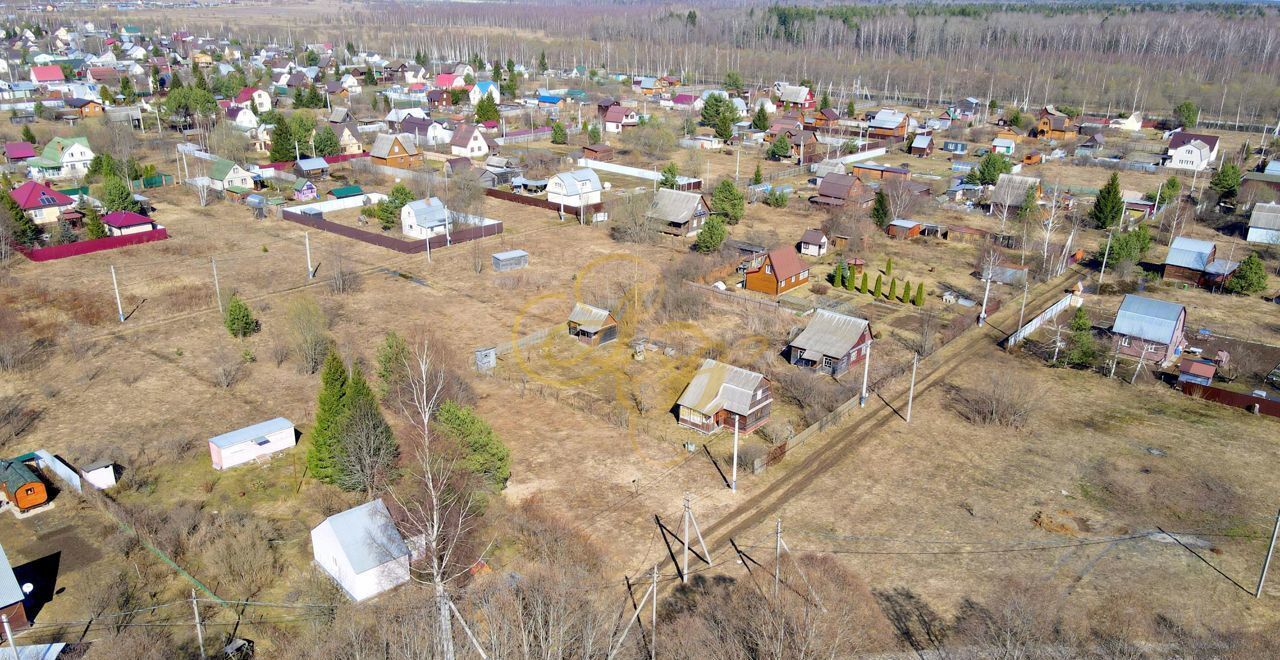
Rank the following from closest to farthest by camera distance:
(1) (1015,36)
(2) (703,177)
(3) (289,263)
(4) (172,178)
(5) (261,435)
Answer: (5) (261,435)
(3) (289,263)
(4) (172,178)
(2) (703,177)
(1) (1015,36)

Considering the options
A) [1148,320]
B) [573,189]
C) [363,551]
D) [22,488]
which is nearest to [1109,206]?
[1148,320]

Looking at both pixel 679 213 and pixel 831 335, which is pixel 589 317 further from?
pixel 679 213

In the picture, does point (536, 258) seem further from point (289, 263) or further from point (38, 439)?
point (38, 439)

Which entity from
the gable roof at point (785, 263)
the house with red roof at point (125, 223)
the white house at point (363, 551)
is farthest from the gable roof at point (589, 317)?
the house with red roof at point (125, 223)

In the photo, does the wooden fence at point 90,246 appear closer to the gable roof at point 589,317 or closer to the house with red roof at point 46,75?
the gable roof at point 589,317

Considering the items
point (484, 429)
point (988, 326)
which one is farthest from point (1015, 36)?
point (484, 429)

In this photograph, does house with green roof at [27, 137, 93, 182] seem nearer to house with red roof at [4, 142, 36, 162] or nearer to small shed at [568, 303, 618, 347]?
house with red roof at [4, 142, 36, 162]

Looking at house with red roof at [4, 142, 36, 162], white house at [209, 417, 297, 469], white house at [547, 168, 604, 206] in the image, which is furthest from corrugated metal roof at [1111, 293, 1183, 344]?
house with red roof at [4, 142, 36, 162]
